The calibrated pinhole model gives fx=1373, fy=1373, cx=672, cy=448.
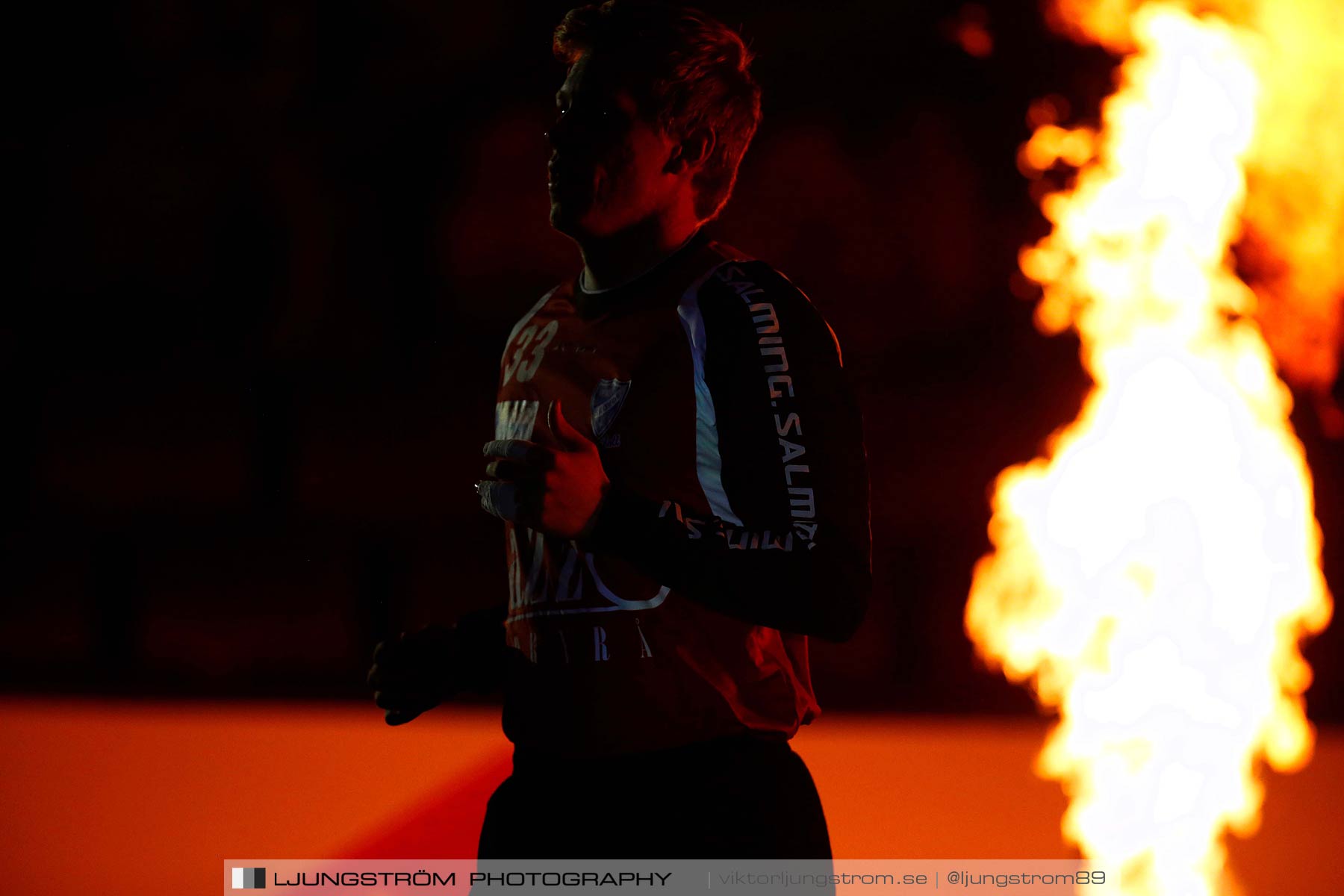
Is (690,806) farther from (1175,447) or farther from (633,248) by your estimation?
(1175,447)

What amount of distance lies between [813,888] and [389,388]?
399 cm

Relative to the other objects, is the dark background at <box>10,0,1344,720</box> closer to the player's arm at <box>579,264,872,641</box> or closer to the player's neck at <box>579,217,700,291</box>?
the player's neck at <box>579,217,700,291</box>

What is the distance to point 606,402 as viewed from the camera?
150 centimetres

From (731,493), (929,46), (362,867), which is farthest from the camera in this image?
→ (929,46)

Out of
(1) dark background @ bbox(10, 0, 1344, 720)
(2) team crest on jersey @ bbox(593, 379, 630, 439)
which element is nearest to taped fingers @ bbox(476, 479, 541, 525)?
(2) team crest on jersey @ bbox(593, 379, 630, 439)

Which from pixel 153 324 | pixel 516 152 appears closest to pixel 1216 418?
pixel 516 152

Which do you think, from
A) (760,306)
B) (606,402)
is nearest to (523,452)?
(606,402)

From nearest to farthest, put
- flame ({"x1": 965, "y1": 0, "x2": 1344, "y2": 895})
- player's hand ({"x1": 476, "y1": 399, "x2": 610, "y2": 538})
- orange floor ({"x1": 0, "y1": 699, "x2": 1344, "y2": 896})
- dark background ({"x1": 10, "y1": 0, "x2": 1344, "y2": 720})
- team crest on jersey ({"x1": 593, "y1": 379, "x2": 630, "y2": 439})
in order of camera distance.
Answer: player's hand ({"x1": 476, "y1": 399, "x2": 610, "y2": 538})
team crest on jersey ({"x1": 593, "y1": 379, "x2": 630, "y2": 439})
orange floor ({"x1": 0, "y1": 699, "x2": 1344, "y2": 896})
flame ({"x1": 965, "y1": 0, "x2": 1344, "y2": 895})
dark background ({"x1": 10, "y1": 0, "x2": 1344, "y2": 720})

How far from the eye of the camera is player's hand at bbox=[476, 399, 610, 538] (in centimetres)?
135

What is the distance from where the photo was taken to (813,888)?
4.66 feet

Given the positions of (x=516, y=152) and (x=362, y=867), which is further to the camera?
(x=516, y=152)

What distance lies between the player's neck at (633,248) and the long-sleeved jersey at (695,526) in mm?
26

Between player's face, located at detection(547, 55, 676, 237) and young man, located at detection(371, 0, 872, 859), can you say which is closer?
young man, located at detection(371, 0, 872, 859)

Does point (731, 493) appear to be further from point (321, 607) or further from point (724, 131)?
point (321, 607)
